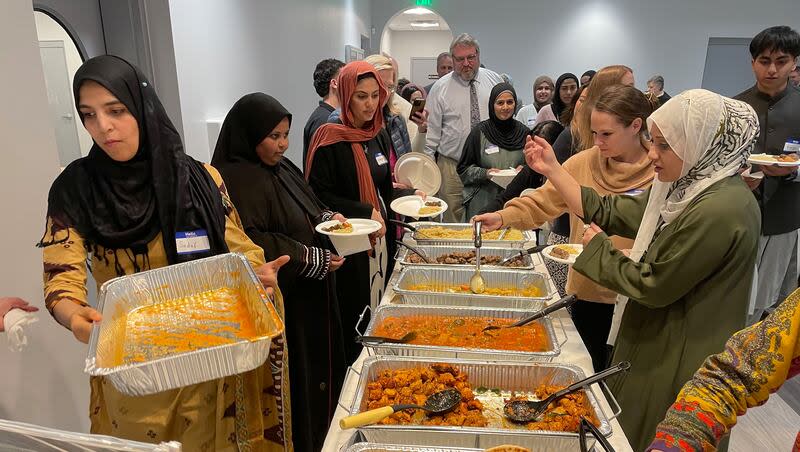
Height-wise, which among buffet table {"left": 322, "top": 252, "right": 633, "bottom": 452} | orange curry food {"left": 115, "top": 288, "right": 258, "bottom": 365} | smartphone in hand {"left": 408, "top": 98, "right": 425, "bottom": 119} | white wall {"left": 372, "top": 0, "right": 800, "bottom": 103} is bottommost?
buffet table {"left": 322, "top": 252, "right": 633, "bottom": 452}

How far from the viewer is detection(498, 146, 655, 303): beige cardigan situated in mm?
1676

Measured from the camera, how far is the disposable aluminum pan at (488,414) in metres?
1.01

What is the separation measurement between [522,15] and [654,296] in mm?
7691

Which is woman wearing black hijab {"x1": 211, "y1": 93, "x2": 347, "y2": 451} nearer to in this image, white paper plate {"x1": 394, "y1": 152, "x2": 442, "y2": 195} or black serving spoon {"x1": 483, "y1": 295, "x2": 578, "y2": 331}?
black serving spoon {"x1": 483, "y1": 295, "x2": 578, "y2": 331}

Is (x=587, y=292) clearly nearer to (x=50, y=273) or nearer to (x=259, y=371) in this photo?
(x=259, y=371)

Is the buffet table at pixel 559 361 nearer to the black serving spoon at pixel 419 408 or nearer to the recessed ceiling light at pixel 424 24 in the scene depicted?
the black serving spoon at pixel 419 408

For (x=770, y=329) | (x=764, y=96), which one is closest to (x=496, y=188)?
(x=764, y=96)

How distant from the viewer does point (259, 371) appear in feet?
4.58

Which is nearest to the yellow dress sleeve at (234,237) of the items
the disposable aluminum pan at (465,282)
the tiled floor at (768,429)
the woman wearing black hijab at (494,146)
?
the disposable aluminum pan at (465,282)

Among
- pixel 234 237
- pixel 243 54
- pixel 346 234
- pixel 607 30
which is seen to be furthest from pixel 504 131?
pixel 607 30

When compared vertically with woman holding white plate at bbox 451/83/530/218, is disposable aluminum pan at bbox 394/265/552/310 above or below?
below

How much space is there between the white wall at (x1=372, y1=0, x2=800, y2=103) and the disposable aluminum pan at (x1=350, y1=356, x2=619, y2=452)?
7530mm

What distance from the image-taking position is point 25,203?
142cm

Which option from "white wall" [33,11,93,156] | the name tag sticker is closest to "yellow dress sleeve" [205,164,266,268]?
"white wall" [33,11,93,156]
